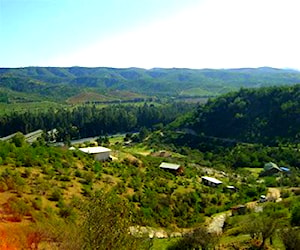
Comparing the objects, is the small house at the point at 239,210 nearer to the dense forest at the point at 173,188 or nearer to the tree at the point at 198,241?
the dense forest at the point at 173,188

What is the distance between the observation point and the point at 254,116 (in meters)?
74.2

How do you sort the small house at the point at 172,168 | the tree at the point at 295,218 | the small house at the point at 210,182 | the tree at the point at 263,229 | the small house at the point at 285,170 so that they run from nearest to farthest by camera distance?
the tree at the point at 263,229 → the tree at the point at 295,218 → the small house at the point at 210,182 → the small house at the point at 172,168 → the small house at the point at 285,170

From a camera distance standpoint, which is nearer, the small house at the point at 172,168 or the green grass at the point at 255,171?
the small house at the point at 172,168

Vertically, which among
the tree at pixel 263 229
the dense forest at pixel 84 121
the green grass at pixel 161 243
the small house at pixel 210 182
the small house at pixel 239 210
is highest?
the tree at pixel 263 229

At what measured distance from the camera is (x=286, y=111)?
69.6 m

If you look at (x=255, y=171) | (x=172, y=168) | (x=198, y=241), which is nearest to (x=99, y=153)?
(x=172, y=168)

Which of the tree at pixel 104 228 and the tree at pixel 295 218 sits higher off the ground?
the tree at pixel 104 228

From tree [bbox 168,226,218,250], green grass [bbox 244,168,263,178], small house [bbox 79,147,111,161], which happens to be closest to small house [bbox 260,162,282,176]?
green grass [bbox 244,168,263,178]

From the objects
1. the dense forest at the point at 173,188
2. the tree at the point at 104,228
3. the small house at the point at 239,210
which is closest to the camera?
the tree at the point at 104,228

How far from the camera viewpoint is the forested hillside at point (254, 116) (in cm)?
6712

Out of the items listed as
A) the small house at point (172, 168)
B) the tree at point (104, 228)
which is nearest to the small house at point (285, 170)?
the small house at point (172, 168)

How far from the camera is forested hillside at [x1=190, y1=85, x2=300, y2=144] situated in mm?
67125

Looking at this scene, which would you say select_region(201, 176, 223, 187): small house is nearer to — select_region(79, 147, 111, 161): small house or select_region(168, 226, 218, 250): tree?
select_region(79, 147, 111, 161): small house

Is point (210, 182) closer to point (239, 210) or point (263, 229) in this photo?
point (239, 210)
